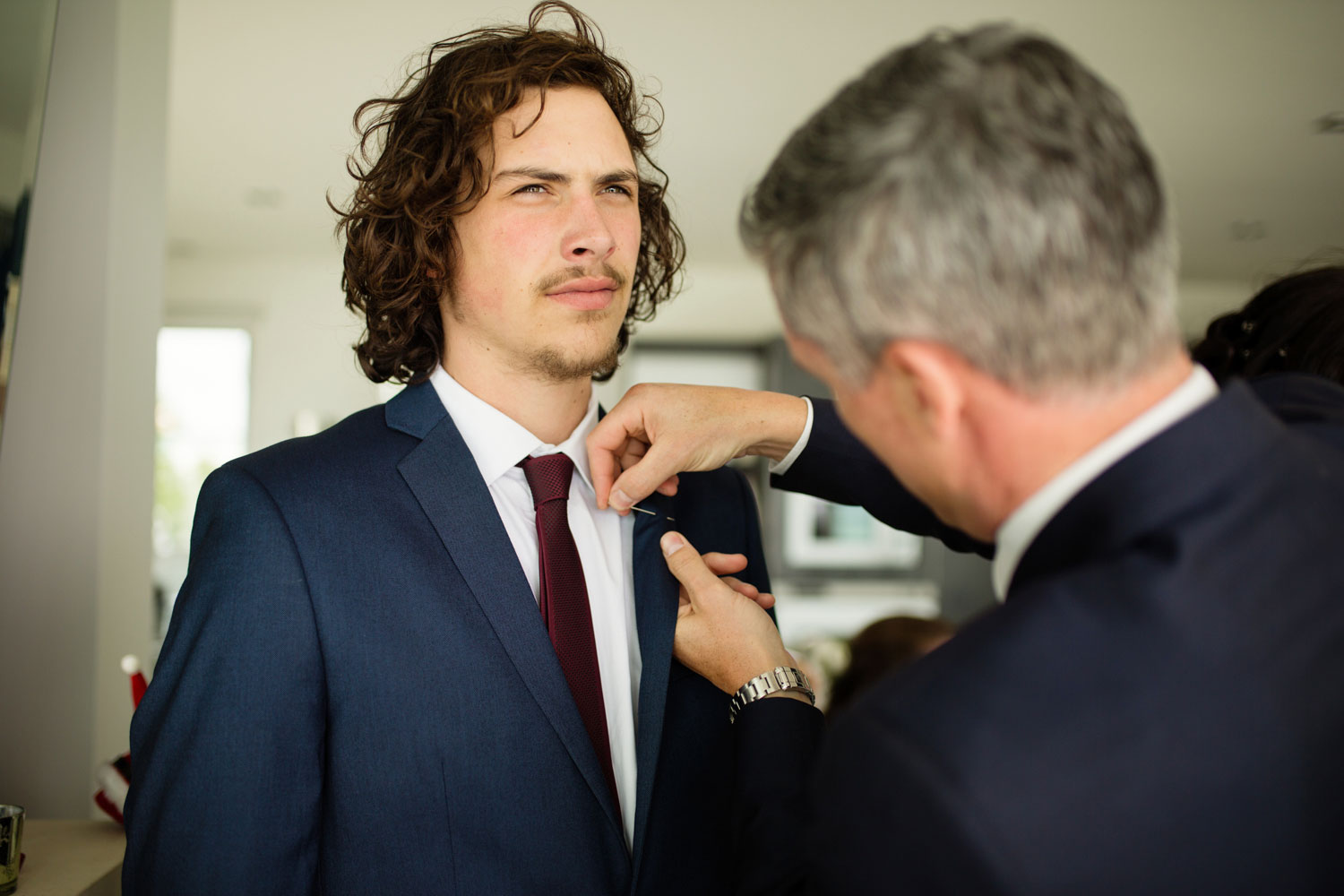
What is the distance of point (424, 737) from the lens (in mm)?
1265

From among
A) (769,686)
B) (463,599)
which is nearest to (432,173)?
(463,599)

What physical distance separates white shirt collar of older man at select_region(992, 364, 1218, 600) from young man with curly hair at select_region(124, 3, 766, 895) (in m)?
0.69

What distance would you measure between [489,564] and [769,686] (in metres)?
0.40

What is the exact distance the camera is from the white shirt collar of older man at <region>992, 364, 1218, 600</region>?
79cm

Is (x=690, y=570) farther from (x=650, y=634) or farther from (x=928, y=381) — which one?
(x=928, y=381)

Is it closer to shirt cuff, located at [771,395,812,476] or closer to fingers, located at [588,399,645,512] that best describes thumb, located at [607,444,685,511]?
fingers, located at [588,399,645,512]

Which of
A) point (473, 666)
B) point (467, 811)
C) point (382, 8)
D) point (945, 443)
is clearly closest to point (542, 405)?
point (473, 666)

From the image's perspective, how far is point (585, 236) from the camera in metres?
1.50

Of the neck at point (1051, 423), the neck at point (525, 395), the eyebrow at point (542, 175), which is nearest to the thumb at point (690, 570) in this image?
the neck at point (525, 395)

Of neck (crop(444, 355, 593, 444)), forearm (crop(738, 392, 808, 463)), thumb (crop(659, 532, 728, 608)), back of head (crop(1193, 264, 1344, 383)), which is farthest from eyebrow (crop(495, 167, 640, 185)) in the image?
back of head (crop(1193, 264, 1344, 383))

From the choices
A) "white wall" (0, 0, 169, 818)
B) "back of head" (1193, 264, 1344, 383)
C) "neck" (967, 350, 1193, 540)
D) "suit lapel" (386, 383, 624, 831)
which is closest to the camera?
"neck" (967, 350, 1193, 540)

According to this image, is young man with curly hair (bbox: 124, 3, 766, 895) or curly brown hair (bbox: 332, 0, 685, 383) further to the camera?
curly brown hair (bbox: 332, 0, 685, 383)

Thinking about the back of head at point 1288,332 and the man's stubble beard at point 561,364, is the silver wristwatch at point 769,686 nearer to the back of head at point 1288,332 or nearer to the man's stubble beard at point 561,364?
the man's stubble beard at point 561,364

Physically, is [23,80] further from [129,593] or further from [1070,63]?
[1070,63]
